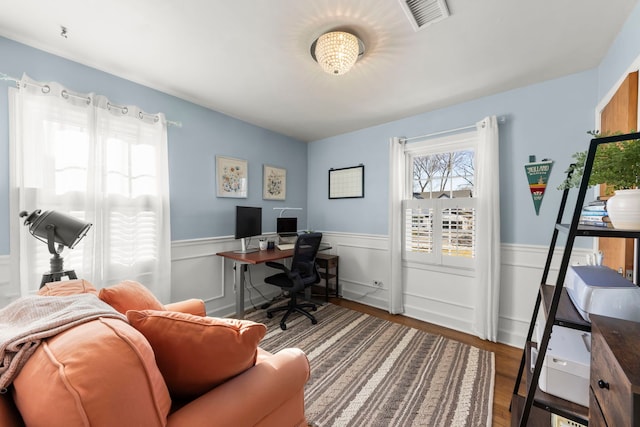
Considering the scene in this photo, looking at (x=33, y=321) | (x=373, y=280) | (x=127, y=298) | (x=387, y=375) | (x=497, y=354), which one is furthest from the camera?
(x=373, y=280)

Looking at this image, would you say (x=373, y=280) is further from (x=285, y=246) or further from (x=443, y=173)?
(x=443, y=173)

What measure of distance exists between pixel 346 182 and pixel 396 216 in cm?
92

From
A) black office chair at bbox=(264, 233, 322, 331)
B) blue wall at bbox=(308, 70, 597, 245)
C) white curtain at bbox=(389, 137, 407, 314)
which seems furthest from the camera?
white curtain at bbox=(389, 137, 407, 314)

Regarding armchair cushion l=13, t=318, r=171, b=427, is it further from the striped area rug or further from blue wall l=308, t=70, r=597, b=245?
blue wall l=308, t=70, r=597, b=245

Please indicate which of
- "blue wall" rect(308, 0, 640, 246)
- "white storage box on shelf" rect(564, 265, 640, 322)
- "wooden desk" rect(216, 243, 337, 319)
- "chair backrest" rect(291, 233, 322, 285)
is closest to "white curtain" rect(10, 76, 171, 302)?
"wooden desk" rect(216, 243, 337, 319)

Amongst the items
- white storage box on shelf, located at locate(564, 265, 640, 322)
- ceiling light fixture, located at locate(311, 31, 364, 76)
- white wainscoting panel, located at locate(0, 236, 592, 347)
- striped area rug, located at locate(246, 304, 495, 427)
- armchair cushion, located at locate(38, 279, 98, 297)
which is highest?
ceiling light fixture, located at locate(311, 31, 364, 76)

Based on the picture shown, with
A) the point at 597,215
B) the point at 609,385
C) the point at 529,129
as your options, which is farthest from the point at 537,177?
the point at 609,385

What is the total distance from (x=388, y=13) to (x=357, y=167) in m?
2.08

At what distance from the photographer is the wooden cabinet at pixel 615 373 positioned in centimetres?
54

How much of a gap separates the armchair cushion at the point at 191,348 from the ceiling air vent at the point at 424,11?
1.80 meters

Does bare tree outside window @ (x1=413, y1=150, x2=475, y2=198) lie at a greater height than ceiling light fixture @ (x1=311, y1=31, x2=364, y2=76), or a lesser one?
lesser

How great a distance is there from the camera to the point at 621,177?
0.92 meters

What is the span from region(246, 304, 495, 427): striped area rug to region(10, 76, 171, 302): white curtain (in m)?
1.45

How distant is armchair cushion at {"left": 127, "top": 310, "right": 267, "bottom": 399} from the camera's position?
0.85 meters
